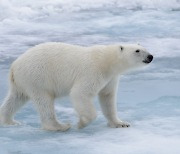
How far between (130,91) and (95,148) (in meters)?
2.47

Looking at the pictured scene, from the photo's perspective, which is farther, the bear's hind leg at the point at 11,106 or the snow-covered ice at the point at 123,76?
the bear's hind leg at the point at 11,106

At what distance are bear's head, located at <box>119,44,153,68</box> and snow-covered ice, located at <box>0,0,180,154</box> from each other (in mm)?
597

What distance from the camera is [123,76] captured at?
23.9 feet

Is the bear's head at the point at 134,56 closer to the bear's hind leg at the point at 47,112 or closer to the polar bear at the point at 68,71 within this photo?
the polar bear at the point at 68,71

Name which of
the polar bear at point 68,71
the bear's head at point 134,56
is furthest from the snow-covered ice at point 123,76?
the bear's head at point 134,56

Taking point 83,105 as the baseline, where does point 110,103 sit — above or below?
below

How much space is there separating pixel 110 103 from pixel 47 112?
0.62 metres

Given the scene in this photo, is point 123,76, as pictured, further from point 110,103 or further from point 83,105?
point 83,105

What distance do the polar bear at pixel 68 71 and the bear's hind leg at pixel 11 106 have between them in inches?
6.0

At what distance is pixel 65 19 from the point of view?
12.7 meters

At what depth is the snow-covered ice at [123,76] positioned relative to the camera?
4258 mm

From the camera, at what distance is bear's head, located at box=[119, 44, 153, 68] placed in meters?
4.75

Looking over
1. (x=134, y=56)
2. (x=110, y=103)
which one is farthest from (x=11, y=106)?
(x=134, y=56)

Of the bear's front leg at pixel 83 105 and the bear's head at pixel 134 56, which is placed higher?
the bear's head at pixel 134 56
